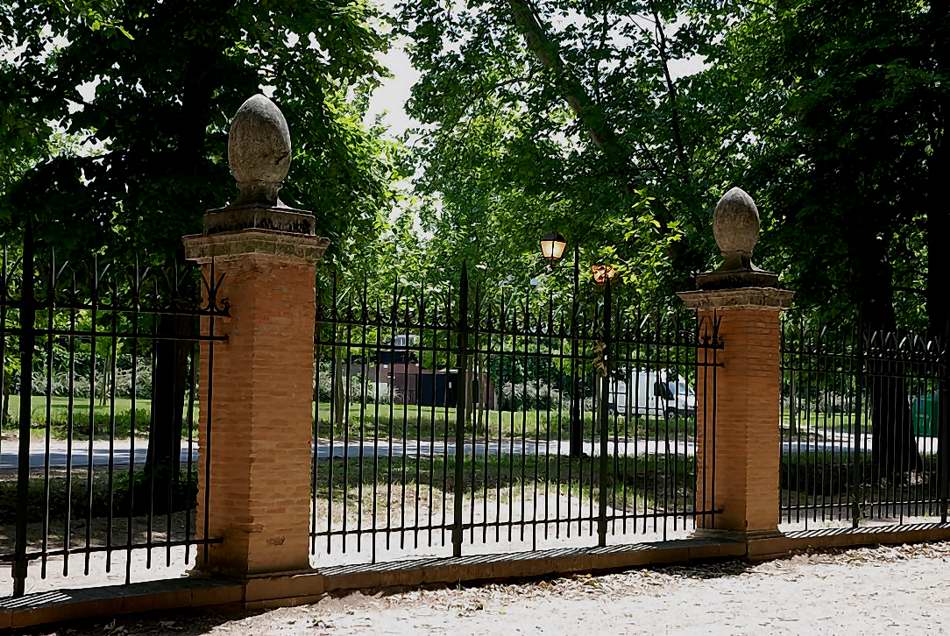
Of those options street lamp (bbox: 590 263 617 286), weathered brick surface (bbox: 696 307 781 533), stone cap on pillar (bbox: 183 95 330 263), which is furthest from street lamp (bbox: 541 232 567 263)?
stone cap on pillar (bbox: 183 95 330 263)

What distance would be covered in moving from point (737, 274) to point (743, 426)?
157 cm

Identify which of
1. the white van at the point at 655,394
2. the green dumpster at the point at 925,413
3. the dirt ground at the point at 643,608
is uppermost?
the white van at the point at 655,394

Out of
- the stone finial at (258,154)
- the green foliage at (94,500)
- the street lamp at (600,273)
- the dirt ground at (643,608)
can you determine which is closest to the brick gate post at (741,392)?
the dirt ground at (643,608)

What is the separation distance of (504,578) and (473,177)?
697 inches

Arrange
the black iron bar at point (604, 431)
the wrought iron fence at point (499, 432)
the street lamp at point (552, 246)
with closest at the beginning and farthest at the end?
the wrought iron fence at point (499, 432), the black iron bar at point (604, 431), the street lamp at point (552, 246)

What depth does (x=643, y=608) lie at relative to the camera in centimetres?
811

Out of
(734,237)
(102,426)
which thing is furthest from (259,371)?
(102,426)

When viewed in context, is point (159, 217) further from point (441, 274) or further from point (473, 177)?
point (441, 274)

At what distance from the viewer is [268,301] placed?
742 cm

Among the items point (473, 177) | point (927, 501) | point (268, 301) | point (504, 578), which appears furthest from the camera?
point (473, 177)

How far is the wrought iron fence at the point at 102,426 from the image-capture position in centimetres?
652

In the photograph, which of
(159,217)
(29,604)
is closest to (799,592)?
(29,604)

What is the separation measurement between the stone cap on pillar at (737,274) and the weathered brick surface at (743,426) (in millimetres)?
131

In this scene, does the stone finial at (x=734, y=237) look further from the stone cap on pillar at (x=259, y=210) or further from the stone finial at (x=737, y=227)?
the stone cap on pillar at (x=259, y=210)
